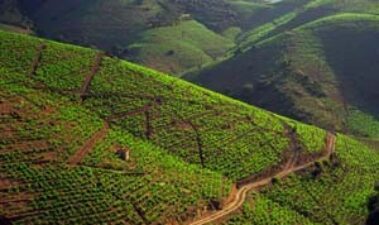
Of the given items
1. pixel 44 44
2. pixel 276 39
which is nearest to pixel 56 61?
pixel 44 44

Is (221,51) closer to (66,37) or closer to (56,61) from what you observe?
(66,37)

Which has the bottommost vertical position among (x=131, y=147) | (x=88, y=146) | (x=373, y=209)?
(x=373, y=209)

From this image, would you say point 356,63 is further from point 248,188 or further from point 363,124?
point 248,188

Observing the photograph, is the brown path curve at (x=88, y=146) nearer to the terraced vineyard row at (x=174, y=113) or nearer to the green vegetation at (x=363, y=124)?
the terraced vineyard row at (x=174, y=113)

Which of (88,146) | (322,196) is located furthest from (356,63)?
(88,146)

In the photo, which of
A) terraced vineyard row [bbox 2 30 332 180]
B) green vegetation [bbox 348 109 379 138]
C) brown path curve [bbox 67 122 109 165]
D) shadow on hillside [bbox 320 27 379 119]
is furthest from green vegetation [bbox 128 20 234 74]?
brown path curve [bbox 67 122 109 165]

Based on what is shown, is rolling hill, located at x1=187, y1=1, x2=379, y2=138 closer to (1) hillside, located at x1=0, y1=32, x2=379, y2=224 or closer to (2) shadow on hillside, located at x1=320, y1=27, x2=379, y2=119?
(2) shadow on hillside, located at x1=320, y1=27, x2=379, y2=119

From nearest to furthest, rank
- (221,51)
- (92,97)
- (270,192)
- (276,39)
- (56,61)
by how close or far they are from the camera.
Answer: (270,192), (92,97), (56,61), (276,39), (221,51)
